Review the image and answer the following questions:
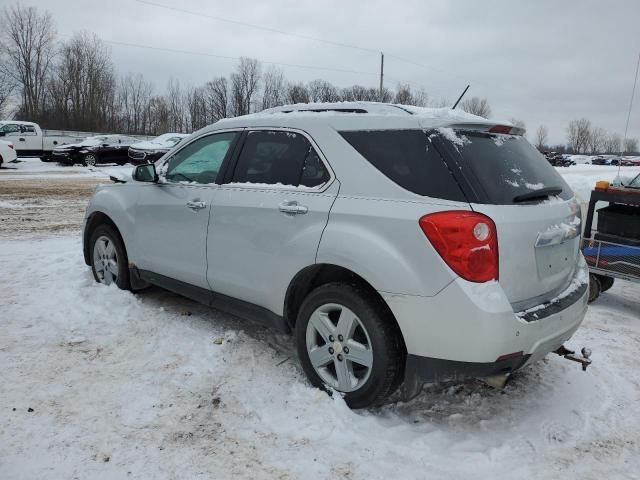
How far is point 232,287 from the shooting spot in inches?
144

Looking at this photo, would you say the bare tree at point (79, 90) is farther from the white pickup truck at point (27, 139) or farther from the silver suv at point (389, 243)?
the silver suv at point (389, 243)

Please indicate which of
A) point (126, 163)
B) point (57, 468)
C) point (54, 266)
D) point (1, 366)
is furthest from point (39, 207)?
point (126, 163)

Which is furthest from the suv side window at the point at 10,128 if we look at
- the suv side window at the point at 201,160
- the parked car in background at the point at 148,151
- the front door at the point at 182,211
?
the suv side window at the point at 201,160

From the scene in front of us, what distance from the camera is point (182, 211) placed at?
4.04 m

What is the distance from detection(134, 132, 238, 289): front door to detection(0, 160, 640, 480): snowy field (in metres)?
0.52

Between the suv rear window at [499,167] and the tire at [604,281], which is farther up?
the suv rear window at [499,167]

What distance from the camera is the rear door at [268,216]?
10.3ft

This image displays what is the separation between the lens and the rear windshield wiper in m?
2.79

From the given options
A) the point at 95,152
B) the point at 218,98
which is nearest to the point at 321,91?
the point at 218,98

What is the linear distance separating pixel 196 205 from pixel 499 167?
2.22 m

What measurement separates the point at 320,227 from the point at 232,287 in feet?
3.24

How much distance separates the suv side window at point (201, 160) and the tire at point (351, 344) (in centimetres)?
145

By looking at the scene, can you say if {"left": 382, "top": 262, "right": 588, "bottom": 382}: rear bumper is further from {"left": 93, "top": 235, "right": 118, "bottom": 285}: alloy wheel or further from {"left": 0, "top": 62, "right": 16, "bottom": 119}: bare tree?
{"left": 0, "top": 62, "right": 16, "bottom": 119}: bare tree

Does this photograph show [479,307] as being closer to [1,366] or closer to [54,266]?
[1,366]
